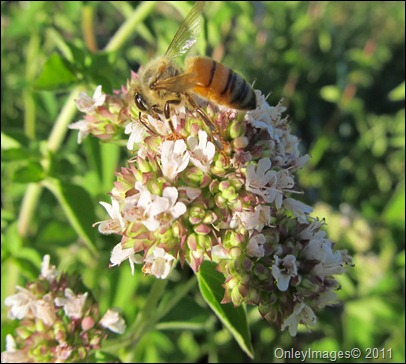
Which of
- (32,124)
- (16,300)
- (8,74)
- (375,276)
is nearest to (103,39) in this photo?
(8,74)

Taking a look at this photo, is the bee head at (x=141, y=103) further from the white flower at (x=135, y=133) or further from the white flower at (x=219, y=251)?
the white flower at (x=219, y=251)

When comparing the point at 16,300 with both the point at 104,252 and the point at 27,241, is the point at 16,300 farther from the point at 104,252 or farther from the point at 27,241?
the point at 104,252

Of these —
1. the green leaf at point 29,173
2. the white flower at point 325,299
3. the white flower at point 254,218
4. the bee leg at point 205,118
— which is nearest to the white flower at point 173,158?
the bee leg at point 205,118

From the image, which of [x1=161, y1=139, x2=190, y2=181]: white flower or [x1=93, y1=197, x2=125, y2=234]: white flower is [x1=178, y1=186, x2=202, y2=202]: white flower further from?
[x1=93, y1=197, x2=125, y2=234]: white flower

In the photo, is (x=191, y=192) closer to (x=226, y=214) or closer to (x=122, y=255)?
(x=226, y=214)

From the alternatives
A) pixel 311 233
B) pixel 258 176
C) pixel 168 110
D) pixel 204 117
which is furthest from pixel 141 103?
pixel 311 233

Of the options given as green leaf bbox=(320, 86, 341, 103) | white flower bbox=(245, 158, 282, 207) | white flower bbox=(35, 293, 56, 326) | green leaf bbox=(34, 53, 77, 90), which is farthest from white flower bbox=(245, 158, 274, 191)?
green leaf bbox=(320, 86, 341, 103)

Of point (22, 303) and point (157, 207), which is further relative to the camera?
point (22, 303)
